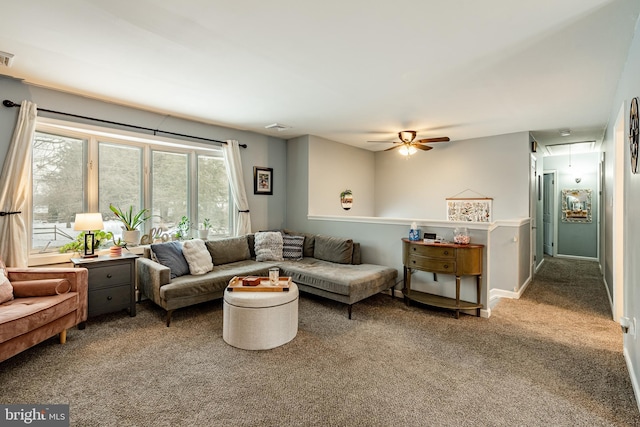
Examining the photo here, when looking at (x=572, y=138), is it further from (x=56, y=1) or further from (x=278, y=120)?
(x=56, y=1)

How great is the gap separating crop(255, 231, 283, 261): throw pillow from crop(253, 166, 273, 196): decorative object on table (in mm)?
935

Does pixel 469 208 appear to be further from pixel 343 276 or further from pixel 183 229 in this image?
pixel 183 229

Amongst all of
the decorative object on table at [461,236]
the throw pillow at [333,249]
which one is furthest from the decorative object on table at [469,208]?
the throw pillow at [333,249]

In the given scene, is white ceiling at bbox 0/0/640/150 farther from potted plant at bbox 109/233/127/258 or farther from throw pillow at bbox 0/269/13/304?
throw pillow at bbox 0/269/13/304

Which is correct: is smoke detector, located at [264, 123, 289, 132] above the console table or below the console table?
above

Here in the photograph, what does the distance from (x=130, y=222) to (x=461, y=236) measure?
4092 millimetres

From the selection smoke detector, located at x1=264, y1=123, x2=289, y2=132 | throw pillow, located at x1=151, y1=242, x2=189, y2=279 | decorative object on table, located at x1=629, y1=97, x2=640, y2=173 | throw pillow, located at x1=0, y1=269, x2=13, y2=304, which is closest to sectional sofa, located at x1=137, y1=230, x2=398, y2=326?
throw pillow, located at x1=151, y1=242, x2=189, y2=279

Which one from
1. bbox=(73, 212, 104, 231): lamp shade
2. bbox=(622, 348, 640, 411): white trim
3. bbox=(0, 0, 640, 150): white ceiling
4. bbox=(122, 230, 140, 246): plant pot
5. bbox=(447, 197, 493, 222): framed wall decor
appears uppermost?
bbox=(0, 0, 640, 150): white ceiling

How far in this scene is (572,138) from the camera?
5.19 meters

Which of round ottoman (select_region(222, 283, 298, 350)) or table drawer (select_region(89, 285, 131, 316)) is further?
table drawer (select_region(89, 285, 131, 316))

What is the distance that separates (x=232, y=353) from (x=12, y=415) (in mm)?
1332

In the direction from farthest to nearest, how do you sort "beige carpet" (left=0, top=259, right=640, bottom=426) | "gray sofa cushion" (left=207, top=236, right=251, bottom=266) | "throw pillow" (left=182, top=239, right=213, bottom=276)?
1. "gray sofa cushion" (left=207, top=236, right=251, bottom=266)
2. "throw pillow" (left=182, top=239, right=213, bottom=276)
3. "beige carpet" (left=0, top=259, right=640, bottom=426)

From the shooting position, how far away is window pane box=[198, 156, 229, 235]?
4664 mm

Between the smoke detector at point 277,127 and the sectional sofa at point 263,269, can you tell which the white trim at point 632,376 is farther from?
the smoke detector at point 277,127
